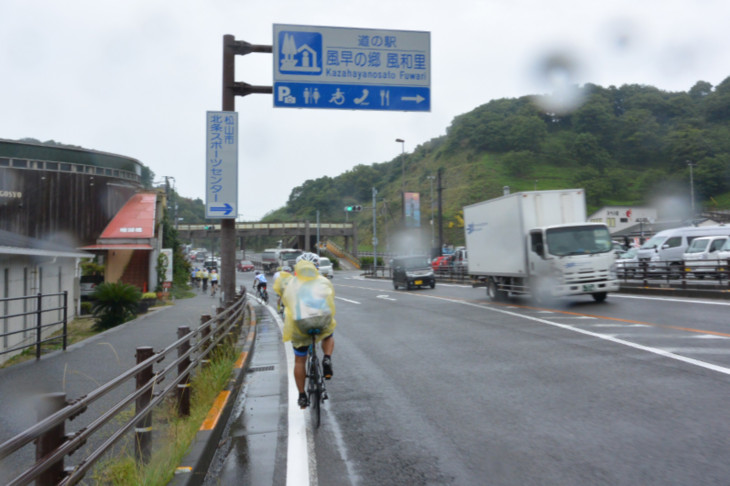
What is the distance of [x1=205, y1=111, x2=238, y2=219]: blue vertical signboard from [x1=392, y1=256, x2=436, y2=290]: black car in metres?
19.3

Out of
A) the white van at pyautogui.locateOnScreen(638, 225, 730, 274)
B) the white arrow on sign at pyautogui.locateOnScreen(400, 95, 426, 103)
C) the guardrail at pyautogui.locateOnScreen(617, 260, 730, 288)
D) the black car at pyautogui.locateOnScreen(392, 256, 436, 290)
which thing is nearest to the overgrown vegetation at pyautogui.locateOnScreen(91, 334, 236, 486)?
the white arrow on sign at pyautogui.locateOnScreen(400, 95, 426, 103)

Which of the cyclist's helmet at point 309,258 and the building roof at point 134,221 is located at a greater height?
the building roof at point 134,221

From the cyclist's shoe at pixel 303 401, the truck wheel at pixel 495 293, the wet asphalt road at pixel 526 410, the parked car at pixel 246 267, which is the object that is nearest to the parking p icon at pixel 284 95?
the wet asphalt road at pixel 526 410

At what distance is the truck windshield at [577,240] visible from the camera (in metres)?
16.2

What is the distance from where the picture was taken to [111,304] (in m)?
18.5

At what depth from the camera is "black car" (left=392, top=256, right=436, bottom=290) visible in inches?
1190

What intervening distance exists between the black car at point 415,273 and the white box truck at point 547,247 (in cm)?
997

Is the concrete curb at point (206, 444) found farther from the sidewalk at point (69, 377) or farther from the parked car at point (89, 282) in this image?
the parked car at point (89, 282)

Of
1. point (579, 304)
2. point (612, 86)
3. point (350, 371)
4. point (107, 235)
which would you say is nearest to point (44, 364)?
point (350, 371)

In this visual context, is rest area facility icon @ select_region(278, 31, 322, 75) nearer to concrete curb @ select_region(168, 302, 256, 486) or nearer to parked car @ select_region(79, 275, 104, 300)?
concrete curb @ select_region(168, 302, 256, 486)

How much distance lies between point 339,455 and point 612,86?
7202 cm

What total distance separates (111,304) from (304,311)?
14.8m

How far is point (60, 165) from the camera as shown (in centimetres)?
3016


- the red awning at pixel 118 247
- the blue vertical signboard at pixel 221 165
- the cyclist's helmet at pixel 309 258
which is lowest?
the cyclist's helmet at pixel 309 258
